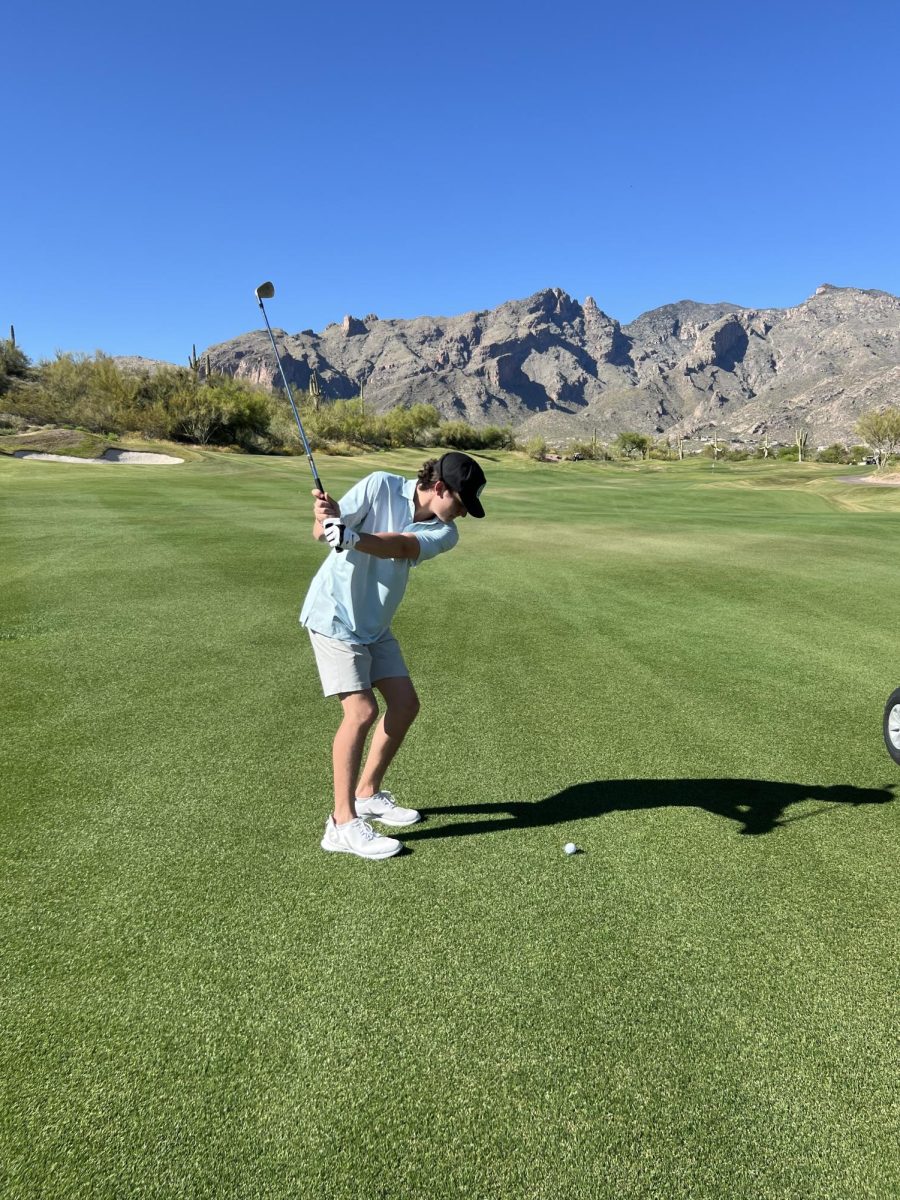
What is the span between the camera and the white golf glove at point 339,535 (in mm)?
3631

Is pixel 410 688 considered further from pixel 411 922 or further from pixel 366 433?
pixel 366 433

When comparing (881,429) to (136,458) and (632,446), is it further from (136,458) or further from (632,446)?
(136,458)

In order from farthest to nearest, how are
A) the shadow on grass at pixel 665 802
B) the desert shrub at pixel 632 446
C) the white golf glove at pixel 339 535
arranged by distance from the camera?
1. the desert shrub at pixel 632 446
2. the shadow on grass at pixel 665 802
3. the white golf glove at pixel 339 535

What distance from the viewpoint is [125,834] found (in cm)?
→ 439

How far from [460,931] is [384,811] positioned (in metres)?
1.25

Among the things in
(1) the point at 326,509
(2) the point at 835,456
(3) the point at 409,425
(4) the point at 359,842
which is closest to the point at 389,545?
(1) the point at 326,509

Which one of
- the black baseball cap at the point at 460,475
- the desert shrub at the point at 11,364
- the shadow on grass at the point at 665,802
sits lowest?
the shadow on grass at the point at 665,802

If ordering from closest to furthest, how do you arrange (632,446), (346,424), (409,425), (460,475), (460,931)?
(460,931) → (460,475) → (346,424) → (409,425) → (632,446)

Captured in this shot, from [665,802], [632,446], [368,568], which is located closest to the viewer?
[368,568]

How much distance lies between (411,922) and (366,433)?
312 feet

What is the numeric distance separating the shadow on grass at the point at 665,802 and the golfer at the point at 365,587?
519 mm

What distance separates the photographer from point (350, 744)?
430 centimetres

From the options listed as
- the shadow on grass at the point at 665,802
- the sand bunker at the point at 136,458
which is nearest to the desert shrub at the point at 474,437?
the sand bunker at the point at 136,458

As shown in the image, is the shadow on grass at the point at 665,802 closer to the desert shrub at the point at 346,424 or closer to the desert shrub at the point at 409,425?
the desert shrub at the point at 346,424
